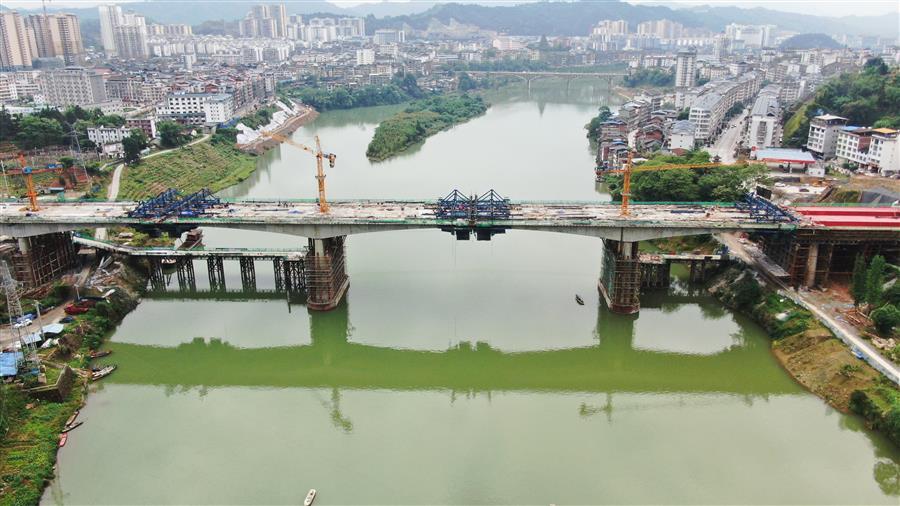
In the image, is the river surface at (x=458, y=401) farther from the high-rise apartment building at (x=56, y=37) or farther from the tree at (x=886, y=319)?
the high-rise apartment building at (x=56, y=37)

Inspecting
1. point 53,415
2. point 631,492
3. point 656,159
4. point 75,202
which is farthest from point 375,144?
point 631,492

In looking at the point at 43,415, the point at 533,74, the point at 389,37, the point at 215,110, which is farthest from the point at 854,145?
the point at 389,37

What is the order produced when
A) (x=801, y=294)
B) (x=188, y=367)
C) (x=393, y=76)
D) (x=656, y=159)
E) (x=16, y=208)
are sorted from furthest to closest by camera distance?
(x=393, y=76) → (x=656, y=159) → (x=16, y=208) → (x=801, y=294) → (x=188, y=367)

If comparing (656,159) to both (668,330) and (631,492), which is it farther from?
(631,492)

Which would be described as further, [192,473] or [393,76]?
[393,76]

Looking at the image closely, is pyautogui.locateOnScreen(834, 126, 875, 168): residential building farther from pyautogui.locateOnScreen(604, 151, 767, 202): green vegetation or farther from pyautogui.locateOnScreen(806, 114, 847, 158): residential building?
pyautogui.locateOnScreen(604, 151, 767, 202): green vegetation

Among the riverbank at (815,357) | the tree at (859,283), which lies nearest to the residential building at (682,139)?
the riverbank at (815,357)

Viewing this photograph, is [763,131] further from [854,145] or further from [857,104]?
[854,145]
